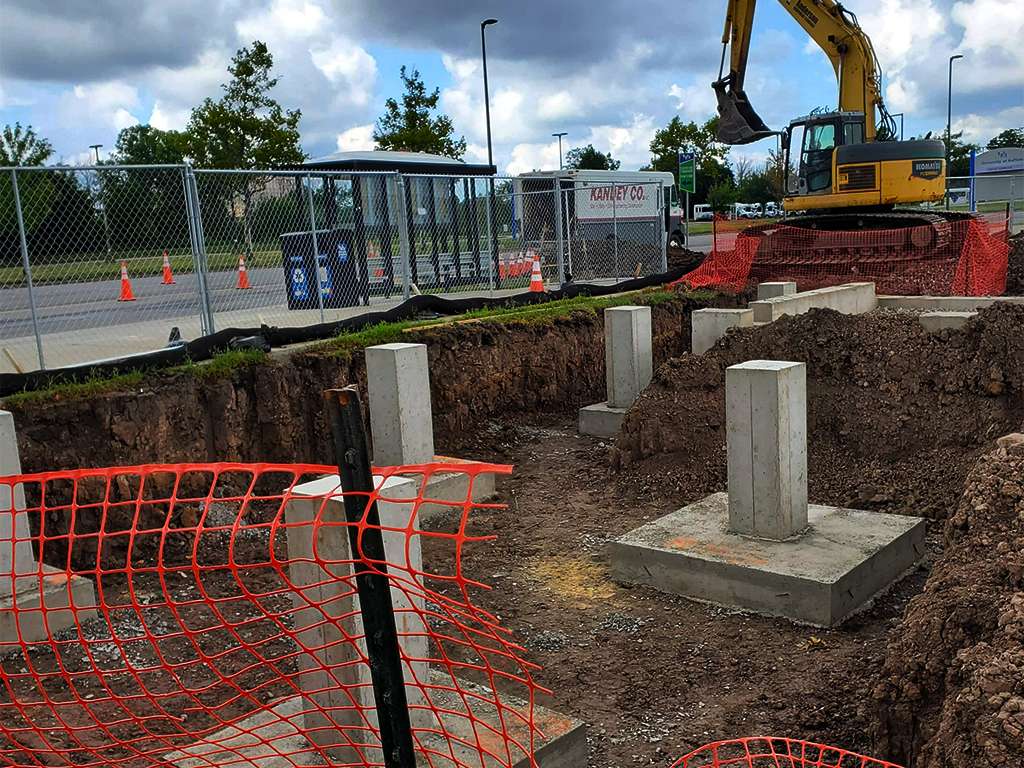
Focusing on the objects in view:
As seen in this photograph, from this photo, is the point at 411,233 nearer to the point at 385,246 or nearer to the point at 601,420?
the point at 385,246

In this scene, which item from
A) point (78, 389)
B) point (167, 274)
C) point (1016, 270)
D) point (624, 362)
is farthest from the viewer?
point (1016, 270)

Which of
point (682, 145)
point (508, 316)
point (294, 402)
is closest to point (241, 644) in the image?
point (294, 402)

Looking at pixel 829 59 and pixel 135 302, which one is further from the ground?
pixel 829 59

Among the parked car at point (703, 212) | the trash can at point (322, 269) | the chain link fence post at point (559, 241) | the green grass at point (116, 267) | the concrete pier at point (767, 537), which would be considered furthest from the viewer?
the parked car at point (703, 212)

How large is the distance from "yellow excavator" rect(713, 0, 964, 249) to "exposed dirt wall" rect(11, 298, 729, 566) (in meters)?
6.03

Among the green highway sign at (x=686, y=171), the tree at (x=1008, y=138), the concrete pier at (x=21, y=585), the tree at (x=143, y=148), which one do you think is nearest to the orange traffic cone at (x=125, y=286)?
the concrete pier at (x=21, y=585)

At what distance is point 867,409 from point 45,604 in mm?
7112

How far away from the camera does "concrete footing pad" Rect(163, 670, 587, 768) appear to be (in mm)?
3889

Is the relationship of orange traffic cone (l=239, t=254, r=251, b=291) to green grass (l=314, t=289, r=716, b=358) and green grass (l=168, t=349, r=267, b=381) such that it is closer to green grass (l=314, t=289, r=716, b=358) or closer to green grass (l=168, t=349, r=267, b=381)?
green grass (l=314, t=289, r=716, b=358)

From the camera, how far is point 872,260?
17.2 m

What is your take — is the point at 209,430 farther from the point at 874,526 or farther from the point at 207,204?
the point at 874,526

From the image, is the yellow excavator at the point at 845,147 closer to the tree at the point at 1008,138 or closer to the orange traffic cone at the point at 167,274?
the orange traffic cone at the point at 167,274

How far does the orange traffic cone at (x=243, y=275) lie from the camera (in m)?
12.4

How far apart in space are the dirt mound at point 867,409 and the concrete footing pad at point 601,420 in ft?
3.72
